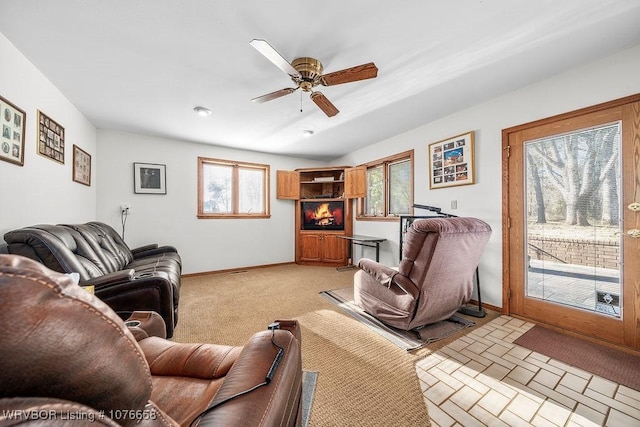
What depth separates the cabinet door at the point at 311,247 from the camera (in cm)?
522

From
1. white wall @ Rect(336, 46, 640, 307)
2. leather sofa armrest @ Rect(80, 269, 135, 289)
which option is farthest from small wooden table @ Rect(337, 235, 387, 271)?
leather sofa armrest @ Rect(80, 269, 135, 289)

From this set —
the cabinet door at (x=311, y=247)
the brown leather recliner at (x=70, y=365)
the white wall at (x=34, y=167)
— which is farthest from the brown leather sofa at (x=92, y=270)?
the cabinet door at (x=311, y=247)

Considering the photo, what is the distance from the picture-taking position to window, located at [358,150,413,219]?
409cm

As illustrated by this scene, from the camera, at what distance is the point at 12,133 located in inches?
75.7

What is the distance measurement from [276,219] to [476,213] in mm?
3669

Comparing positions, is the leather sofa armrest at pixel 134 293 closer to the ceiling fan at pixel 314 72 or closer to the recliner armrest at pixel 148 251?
the recliner armrest at pixel 148 251

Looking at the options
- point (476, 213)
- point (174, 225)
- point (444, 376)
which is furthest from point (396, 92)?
point (174, 225)

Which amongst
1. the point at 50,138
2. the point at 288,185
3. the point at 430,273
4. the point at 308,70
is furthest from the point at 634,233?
the point at 50,138

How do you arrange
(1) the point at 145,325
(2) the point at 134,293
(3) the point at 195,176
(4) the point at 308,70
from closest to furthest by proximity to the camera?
1. (1) the point at 145,325
2. (2) the point at 134,293
3. (4) the point at 308,70
4. (3) the point at 195,176

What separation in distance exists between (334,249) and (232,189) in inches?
94.6

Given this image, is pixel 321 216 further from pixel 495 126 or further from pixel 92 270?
pixel 92 270

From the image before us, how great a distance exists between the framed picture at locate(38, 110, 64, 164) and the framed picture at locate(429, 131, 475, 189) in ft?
Result: 14.4

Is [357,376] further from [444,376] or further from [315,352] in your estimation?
[444,376]

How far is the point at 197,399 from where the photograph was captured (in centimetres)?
84
